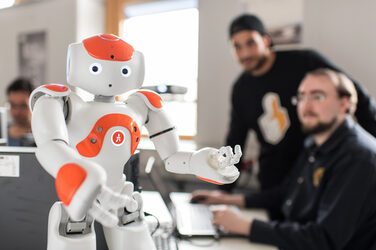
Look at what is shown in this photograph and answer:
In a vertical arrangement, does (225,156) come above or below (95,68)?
below

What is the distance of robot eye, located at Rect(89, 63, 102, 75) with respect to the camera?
489 millimetres

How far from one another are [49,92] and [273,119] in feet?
4.23

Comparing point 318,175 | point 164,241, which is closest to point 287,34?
point 318,175

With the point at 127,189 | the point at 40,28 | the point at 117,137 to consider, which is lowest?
the point at 127,189

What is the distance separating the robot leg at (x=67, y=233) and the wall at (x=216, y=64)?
1.58m

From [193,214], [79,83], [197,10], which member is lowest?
[193,214]

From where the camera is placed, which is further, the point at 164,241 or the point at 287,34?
the point at 287,34

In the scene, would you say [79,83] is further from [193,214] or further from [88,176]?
[193,214]

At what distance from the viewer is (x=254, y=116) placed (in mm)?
1623

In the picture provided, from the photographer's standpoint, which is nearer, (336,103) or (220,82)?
(336,103)

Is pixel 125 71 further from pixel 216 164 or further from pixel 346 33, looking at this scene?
pixel 346 33

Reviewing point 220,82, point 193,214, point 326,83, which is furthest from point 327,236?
point 220,82

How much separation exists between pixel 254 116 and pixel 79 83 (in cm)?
126

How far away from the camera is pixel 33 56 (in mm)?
2576
